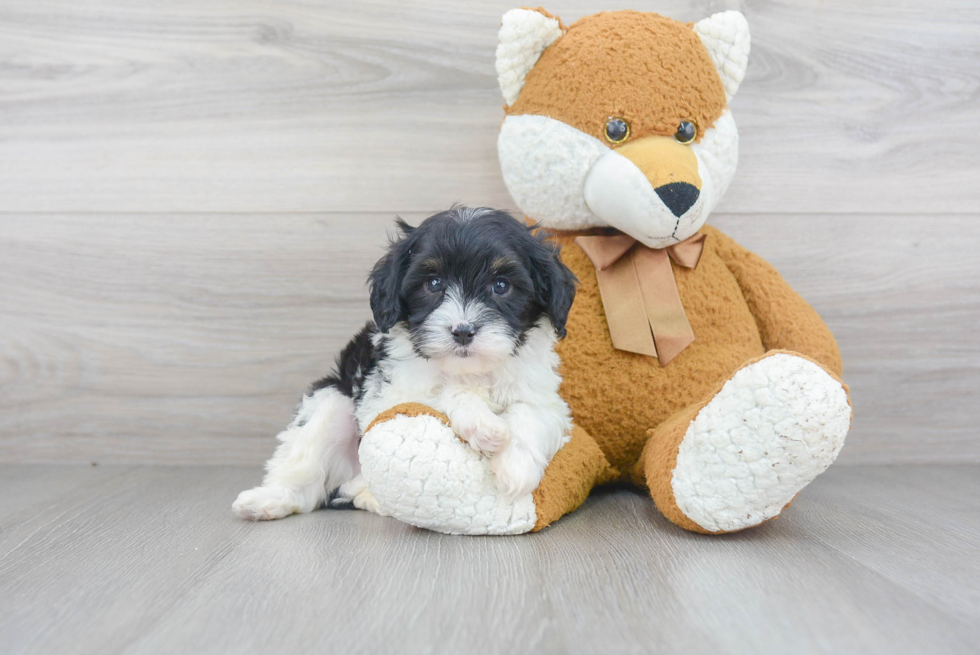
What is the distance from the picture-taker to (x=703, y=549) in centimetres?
133

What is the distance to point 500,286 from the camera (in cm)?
145

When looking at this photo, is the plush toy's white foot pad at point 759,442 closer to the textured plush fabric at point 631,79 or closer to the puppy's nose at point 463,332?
the puppy's nose at point 463,332

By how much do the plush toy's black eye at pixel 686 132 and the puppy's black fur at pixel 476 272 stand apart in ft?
1.39

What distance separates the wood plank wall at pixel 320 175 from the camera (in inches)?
85.0

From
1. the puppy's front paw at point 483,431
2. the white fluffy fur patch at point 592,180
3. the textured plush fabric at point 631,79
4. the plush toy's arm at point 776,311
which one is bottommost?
the puppy's front paw at point 483,431

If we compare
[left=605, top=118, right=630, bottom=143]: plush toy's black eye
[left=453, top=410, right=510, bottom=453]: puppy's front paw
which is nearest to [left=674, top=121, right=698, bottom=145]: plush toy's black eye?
[left=605, top=118, right=630, bottom=143]: plush toy's black eye

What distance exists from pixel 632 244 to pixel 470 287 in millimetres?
508

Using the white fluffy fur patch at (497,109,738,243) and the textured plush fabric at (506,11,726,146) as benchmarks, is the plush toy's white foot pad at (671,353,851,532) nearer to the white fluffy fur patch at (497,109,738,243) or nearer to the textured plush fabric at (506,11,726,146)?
the white fluffy fur patch at (497,109,738,243)

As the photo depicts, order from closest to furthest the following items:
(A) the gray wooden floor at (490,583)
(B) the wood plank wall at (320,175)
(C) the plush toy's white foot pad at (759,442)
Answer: (A) the gray wooden floor at (490,583)
(C) the plush toy's white foot pad at (759,442)
(B) the wood plank wall at (320,175)

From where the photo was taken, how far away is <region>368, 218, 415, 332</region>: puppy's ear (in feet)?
4.83

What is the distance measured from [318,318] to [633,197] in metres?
1.07

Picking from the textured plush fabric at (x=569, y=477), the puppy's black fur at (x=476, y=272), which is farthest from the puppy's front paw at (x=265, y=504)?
the textured plush fabric at (x=569, y=477)

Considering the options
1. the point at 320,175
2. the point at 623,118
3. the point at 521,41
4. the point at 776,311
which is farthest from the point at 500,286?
the point at 320,175

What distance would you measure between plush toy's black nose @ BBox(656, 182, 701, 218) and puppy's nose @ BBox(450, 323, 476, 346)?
53 centimetres
